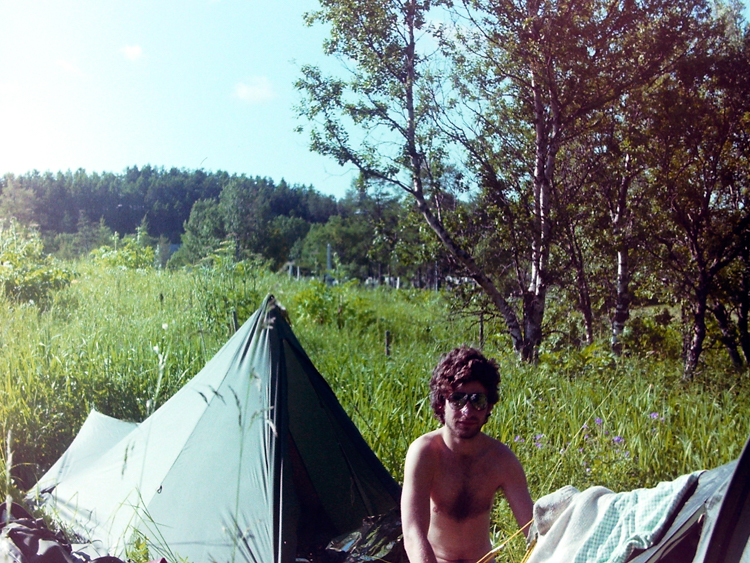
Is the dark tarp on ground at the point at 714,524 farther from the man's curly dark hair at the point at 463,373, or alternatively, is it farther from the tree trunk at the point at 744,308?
the tree trunk at the point at 744,308

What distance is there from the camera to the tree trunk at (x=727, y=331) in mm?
8409

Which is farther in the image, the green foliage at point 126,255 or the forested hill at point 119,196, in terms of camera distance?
the green foliage at point 126,255

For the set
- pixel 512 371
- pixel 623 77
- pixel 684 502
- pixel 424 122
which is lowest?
pixel 512 371

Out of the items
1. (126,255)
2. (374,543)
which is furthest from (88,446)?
(126,255)

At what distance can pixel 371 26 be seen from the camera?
7.85 meters

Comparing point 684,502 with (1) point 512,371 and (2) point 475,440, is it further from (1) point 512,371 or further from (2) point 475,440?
(1) point 512,371

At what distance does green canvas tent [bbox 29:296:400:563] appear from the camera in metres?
2.88

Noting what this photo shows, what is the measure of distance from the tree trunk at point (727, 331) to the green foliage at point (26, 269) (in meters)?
8.08

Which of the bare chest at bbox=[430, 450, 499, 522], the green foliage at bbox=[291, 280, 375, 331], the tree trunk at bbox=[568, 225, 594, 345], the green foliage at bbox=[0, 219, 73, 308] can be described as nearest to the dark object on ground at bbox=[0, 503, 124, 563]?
the bare chest at bbox=[430, 450, 499, 522]

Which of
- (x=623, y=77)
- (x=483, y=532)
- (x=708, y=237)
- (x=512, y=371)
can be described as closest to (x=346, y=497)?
(x=483, y=532)

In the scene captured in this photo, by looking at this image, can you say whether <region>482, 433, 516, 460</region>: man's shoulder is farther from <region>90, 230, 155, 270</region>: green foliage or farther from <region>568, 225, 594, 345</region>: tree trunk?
<region>90, 230, 155, 270</region>: green foliage

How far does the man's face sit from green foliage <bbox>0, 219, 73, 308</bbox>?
6.63 metres

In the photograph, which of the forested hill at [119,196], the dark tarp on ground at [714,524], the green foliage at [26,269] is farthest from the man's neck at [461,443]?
the green foliage at [26,269]

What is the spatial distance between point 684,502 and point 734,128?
801 centimetres
